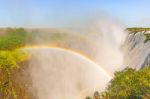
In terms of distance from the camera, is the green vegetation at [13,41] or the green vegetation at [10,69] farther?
the green vegetation at [13,41]

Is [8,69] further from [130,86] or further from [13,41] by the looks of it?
[130,86]

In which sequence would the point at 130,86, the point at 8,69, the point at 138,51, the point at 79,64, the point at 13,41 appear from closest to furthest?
the point at 130,86 → the point at 138,51 → the point at 79,64 → the point at 8,69 → the point at 13,41

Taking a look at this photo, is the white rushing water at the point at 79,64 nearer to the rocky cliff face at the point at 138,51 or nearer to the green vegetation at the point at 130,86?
the rocky cliff face at the point at 138,51

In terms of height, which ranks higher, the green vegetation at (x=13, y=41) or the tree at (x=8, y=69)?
the green vegetation at (x=13, y=41)

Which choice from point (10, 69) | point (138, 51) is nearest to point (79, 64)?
point (10, 69)

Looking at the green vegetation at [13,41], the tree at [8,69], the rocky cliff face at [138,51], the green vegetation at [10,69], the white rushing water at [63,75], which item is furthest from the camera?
the green vegetation at [13,41]

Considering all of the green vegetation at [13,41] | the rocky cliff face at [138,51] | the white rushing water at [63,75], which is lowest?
the rocky cliff face at [138,51]

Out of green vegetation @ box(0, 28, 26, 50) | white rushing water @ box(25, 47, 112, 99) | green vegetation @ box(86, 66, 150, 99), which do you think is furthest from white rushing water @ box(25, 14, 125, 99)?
green vegetation @ box(86, 66, 150, 99)

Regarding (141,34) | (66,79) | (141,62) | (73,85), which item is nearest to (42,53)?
(66,79)

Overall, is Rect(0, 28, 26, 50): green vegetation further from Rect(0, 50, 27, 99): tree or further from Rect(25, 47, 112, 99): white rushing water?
Rect(25, 47, 112, 99): white rushing water

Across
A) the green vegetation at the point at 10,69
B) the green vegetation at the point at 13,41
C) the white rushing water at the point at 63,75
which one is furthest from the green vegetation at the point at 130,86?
the green vegetation at the point at 13,41
